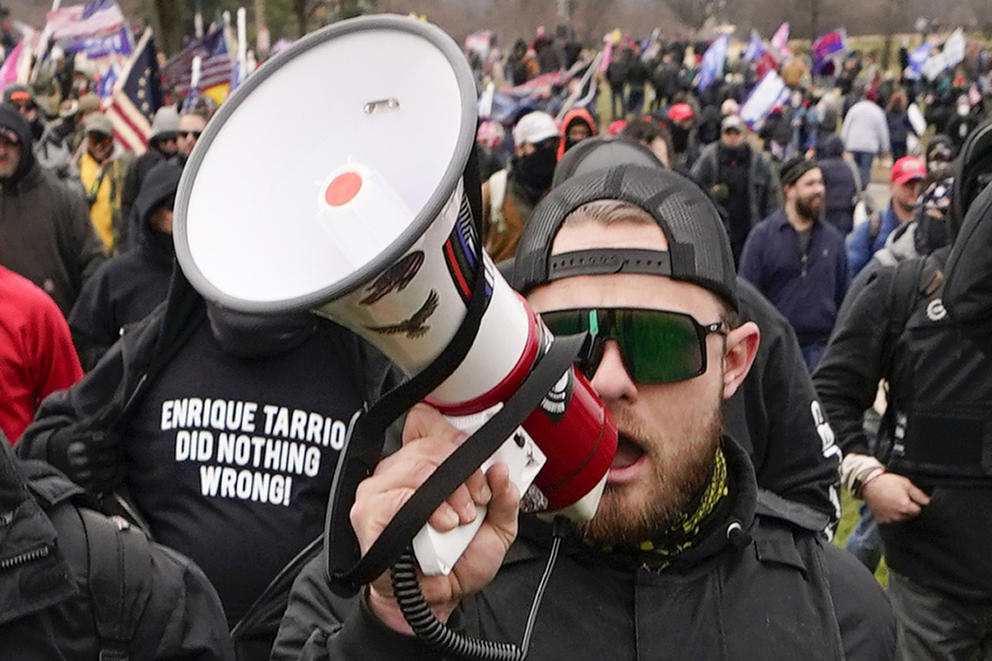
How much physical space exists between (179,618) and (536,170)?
15.5 feet

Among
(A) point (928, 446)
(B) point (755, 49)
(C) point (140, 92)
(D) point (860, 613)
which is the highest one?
(D) point (860, 613)

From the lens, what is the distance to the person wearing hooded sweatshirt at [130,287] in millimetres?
4973

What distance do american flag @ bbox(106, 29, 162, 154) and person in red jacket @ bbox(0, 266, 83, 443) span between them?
748cm

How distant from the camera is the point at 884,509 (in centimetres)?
375

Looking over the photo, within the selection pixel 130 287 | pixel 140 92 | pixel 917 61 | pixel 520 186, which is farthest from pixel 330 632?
pixel 917 61

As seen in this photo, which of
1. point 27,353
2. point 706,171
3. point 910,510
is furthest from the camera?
point 706,171

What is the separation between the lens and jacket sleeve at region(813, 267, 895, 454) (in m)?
3.86

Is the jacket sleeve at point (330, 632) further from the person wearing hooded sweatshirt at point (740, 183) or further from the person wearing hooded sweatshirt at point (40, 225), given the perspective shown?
the person wearing hooded sweatshirt at point (740, 183)

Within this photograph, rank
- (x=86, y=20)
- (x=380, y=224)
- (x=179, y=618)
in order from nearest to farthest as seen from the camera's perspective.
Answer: (x=380, y=224), (x=179, y=618), (x=86, y=20)

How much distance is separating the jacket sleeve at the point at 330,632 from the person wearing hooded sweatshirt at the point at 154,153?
7.00 metres

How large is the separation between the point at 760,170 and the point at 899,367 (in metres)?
6.21

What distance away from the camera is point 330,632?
5.47 feet

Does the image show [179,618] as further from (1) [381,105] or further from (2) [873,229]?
(2) [873,229]

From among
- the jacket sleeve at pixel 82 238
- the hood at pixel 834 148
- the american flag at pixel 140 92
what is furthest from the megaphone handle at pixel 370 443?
the hood at pixel 834 148
